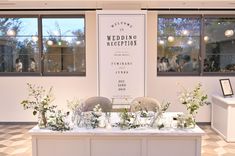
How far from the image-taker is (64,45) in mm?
6719

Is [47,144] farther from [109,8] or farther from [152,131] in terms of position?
[109,8]

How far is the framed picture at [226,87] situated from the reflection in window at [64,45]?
3097 mm

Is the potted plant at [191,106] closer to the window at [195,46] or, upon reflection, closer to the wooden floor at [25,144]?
the wooden floor at [25,144]

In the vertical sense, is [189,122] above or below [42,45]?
below

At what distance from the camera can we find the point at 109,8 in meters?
5.80

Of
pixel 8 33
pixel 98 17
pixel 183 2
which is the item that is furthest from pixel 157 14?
pixel 8 33

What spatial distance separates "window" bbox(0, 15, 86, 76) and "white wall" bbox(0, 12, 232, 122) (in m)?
0.17

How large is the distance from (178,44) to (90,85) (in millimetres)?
2267

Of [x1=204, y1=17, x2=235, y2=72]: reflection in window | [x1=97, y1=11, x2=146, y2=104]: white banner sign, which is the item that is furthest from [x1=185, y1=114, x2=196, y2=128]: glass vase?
[x1=204, y1=17, x2=235, y2=72]: reflection in window

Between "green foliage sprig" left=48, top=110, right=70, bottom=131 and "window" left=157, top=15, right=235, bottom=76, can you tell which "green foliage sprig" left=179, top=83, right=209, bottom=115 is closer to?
"green foliage sprig" left=48, top=110, right=70, bottom=131

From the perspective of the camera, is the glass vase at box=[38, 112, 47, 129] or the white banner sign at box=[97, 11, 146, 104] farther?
the white banner sign at box=[97, 11, 146, 104]

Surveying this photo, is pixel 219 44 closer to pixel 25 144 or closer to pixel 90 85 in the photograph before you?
pixel 90 85

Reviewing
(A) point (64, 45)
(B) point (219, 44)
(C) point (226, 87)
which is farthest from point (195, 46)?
(A) point (64, 45)

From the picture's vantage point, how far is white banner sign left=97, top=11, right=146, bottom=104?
18.7ft
